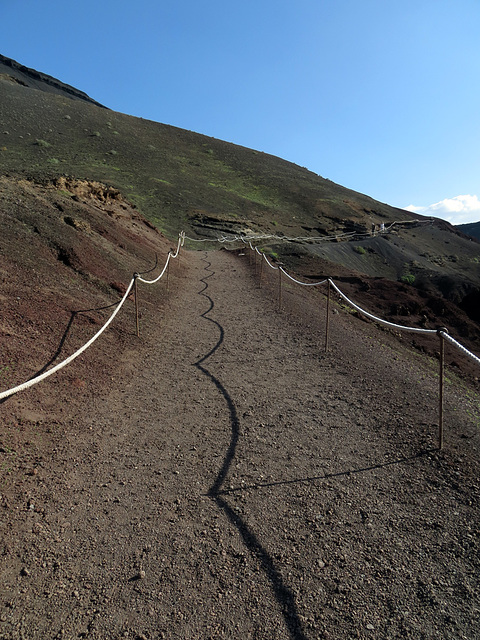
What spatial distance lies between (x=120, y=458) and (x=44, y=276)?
5.16 m

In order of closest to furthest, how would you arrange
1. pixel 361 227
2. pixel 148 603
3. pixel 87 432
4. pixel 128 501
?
pixel 148 603 → pixel 128 501 → pixel 87 432 → pixel 361 227

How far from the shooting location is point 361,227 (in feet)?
157

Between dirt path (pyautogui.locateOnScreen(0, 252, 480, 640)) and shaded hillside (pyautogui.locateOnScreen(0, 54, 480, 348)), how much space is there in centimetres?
1354

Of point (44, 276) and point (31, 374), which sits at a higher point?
point (44, 276)

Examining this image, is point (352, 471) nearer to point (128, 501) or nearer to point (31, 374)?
point (128, 501)

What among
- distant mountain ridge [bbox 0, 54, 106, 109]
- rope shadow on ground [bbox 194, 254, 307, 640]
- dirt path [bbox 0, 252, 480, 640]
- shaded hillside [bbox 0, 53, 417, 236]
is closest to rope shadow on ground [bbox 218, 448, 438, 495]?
dirt path [bbox 0, 252, 480, 640]

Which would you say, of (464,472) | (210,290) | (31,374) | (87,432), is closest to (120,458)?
(87,432)

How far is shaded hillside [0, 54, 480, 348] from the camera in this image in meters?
25.1

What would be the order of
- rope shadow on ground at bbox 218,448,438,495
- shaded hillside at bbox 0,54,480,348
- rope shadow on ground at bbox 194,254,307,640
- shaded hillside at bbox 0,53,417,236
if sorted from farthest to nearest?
shaded hillside at bbox 0,53,417,236
shaded hillside at bbox 0,54,480,348
rope shadow on ground at bbox 218,448,438,495
rope shadow on ground at bbox 194,254,307,640

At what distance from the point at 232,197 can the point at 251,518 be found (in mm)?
46043

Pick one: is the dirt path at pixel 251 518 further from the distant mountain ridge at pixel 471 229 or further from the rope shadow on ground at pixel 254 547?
the distant mountain ridge at pixel 471 229

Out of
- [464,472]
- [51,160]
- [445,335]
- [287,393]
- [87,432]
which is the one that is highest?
[51,160]

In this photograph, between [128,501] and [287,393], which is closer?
[128,501]

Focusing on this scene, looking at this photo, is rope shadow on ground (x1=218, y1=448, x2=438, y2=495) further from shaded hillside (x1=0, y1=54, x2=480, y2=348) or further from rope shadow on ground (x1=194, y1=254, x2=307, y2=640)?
shaded hillside (x1=0, y1=54, x2=480, y2=348)
